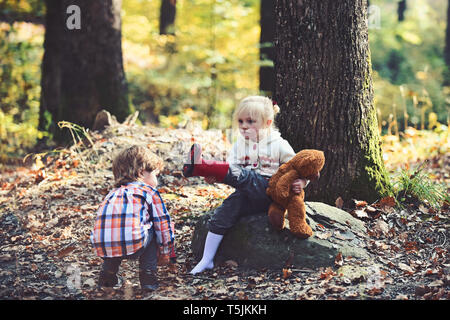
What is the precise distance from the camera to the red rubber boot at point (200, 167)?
3480 mm

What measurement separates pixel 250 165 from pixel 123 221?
1.29 meters

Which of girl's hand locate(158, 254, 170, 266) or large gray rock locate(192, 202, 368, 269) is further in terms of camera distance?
large gray rock locate(192, 202, 368, 269)

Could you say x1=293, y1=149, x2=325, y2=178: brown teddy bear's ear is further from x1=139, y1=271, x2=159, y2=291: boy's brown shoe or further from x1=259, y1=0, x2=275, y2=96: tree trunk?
x1=259, y1=0, x2=275, y2=96: tree trunk

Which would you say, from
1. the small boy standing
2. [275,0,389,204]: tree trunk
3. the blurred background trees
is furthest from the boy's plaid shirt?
the blurred background trees

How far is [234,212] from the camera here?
4023 millimetres

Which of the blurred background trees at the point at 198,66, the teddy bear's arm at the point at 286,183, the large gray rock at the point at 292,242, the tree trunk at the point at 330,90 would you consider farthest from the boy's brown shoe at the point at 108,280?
the blurred background trees at the point at 198,66

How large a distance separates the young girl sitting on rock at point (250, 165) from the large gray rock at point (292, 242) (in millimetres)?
140

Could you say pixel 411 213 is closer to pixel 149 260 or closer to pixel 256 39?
pixel 149 260

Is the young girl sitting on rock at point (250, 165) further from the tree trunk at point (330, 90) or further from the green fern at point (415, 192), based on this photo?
the green fern at point (415, 192)

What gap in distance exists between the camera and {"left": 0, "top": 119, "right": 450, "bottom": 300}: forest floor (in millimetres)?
3576

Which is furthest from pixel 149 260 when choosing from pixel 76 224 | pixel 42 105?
pixel 42 105

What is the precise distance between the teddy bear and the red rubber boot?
18.3 inches

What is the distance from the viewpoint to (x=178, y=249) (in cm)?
454

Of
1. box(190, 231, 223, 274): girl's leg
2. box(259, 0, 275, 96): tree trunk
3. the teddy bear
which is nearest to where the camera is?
the teddy bear
